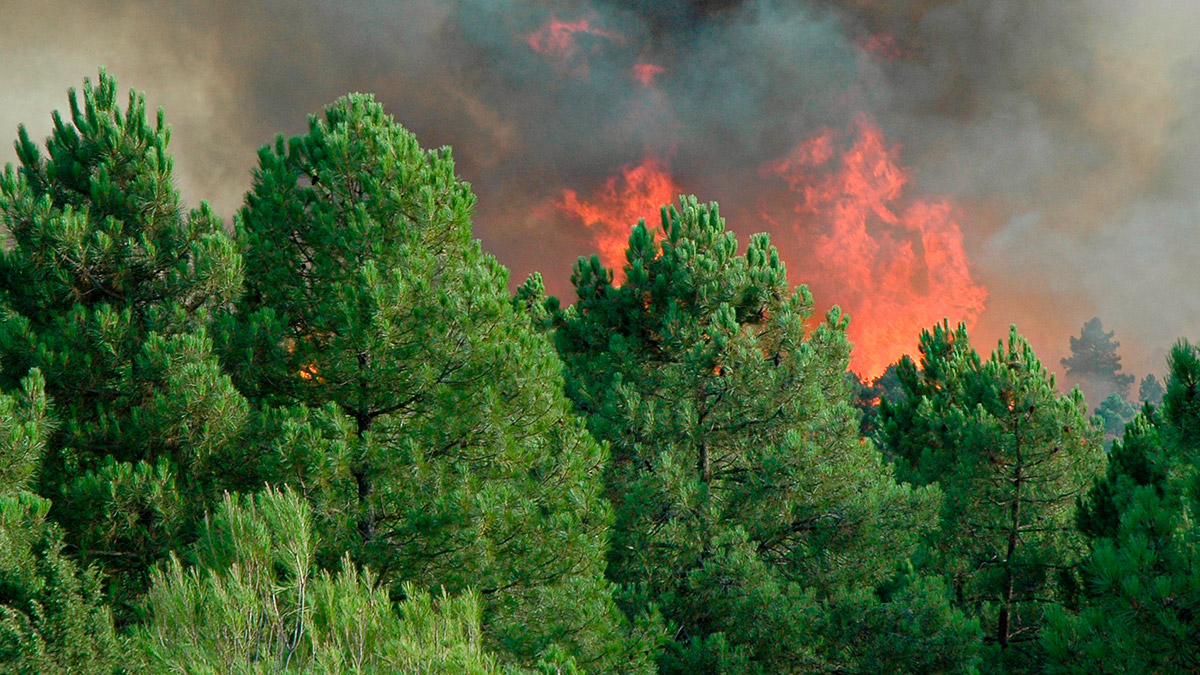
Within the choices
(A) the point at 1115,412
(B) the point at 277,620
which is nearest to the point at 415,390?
(B) the point at 277,620

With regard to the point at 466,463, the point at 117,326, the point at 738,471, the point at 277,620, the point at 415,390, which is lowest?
the point at 277,620

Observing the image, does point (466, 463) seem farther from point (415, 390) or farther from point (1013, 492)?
point (1013, 492)

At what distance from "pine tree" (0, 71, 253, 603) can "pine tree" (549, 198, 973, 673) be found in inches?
218

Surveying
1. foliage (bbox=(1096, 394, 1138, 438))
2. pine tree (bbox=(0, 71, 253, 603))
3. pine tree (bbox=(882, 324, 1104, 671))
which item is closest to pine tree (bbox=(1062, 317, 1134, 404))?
foliage (bbox=(1096, 394, 1138, 438))

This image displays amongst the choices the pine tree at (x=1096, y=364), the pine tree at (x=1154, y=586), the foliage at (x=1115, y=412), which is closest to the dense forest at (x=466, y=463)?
the pine tree at (x=1154, y=586)

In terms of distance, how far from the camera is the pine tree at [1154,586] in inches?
256

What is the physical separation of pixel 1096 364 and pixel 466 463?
11733 cm

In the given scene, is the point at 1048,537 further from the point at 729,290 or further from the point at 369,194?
the point at 369,194

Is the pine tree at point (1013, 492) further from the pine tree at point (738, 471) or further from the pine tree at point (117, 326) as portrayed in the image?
the pine tree at point (117, 326)

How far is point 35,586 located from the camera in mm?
6777

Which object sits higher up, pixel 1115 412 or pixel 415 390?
pixel 1115 412

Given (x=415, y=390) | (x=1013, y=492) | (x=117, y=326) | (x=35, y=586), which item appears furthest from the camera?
(x=1013, y=492)

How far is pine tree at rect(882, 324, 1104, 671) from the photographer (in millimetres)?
12555

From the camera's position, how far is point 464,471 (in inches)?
352
